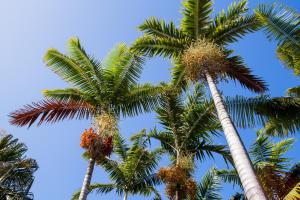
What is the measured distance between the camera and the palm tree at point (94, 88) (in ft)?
40.9

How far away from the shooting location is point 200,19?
12.6m

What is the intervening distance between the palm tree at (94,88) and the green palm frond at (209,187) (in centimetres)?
527

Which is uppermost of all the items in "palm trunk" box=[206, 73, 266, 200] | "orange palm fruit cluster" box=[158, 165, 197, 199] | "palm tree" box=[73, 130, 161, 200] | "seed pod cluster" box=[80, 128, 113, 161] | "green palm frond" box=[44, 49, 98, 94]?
"green palm frond" box=[44, 49, 98, 94]

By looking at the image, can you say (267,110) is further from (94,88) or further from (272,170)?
(94,88)

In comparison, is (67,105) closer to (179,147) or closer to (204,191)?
(179,147)

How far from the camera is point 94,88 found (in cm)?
1299

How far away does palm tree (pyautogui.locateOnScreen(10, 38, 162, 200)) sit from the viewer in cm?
1247

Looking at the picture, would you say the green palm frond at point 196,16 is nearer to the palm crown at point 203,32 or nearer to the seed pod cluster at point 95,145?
the palm crown at point 203,32

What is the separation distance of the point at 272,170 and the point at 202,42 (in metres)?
5.03

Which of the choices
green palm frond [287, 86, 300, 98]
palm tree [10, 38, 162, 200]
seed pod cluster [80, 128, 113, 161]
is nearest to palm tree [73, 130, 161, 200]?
palm tree [10, 38, 162, 200]

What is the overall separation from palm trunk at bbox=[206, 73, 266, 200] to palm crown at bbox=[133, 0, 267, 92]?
11.0 ft

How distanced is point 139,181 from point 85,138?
6.31m

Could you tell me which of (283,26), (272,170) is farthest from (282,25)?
(272,170)

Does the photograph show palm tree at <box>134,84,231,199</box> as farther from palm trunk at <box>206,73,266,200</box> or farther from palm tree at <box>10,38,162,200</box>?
palm trunk at <box>206,73,266,200</box>
